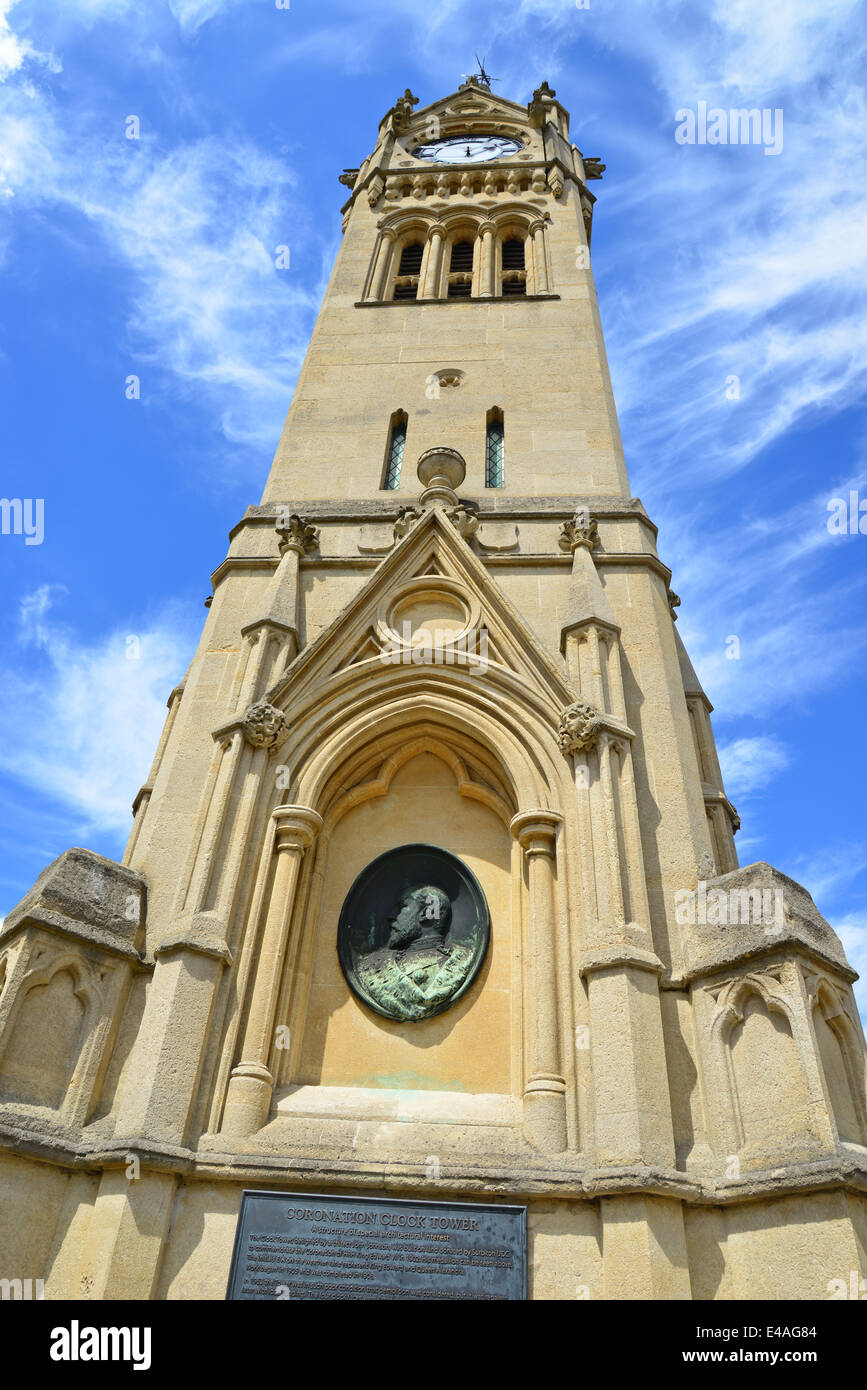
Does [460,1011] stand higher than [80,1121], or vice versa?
[460,1011]

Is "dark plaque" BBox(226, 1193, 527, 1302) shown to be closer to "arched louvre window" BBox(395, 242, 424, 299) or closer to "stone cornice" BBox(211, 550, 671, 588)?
"stone cornice" BBox(211, 550, 671, 588)

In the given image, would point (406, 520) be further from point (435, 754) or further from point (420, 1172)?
point (420, 1172)

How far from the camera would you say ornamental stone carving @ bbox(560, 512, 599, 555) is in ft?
39.3

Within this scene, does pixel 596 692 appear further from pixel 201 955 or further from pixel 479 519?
pixel 201 955

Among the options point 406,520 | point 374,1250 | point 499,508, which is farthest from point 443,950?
point 499,508

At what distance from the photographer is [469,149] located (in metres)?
24.5

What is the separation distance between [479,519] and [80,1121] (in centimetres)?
854

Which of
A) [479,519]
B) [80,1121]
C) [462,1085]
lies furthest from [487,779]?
[80,1121]

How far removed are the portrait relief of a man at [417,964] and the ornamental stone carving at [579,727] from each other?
6.58ft

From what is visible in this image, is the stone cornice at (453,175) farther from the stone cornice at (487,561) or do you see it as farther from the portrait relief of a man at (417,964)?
the portrait relief of a man at (417,964)

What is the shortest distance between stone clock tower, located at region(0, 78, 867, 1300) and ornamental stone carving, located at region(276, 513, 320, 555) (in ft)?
0.14

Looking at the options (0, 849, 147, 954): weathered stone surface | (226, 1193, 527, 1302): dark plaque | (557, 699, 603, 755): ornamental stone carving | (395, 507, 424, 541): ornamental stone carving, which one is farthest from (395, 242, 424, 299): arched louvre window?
(226, 1193, 527, 1302): dark plaque
